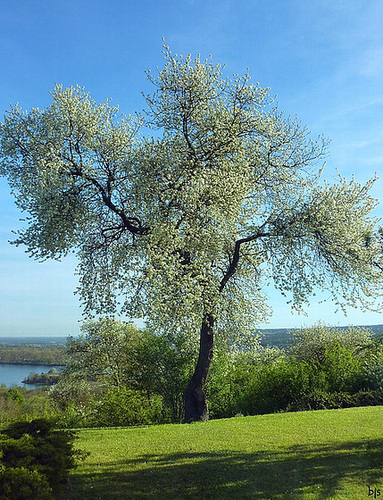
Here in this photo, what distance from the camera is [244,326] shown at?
1881cm

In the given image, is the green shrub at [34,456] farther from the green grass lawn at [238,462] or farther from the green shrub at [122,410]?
the green shrub at [122,410]

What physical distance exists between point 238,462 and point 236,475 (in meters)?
0.98

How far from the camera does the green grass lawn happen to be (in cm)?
772

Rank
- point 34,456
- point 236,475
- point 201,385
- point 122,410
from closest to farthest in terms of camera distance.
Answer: point 34,456 < point 236,475 < point 201,385 < point 122,410

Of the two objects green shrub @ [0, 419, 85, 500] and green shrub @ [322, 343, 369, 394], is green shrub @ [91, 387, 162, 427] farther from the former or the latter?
green shrub @ [0, 419, 85, 500]

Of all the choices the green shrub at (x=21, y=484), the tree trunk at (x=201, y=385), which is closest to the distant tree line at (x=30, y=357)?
the tree trunk at (x=201, y=385)

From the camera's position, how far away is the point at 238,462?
Result: 9.46 metres

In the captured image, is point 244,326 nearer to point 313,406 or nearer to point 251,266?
point 251,266

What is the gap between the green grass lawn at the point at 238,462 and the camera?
25.3 ft

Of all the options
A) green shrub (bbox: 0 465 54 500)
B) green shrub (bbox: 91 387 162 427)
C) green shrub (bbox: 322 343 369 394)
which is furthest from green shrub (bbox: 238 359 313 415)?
green shrub (bbox: 0 465 54 500)

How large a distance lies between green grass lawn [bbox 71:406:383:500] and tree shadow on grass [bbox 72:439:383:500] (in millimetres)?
19

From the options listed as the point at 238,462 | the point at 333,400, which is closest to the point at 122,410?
the point at 333,400

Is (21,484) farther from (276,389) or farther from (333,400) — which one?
(333,400)

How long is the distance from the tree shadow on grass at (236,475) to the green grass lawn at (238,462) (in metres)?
0.02
